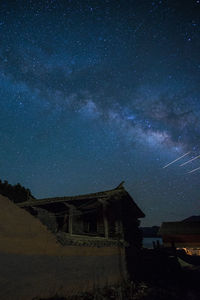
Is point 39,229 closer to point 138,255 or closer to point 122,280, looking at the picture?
point 122,280

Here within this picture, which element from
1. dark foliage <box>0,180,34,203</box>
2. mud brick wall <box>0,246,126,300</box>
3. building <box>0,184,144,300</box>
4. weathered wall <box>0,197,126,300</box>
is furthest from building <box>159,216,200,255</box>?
dark foliage <box>0,180,34,203</box>

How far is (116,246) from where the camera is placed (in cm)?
1180

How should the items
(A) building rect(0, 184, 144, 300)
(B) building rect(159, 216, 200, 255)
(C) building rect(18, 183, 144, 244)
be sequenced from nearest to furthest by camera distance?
1. (A) building rect(0, 184, 144, 300)
2. (C) building rect(18, 183, 144, 244)
3. (B) building rect(159, 216, 200, 255)

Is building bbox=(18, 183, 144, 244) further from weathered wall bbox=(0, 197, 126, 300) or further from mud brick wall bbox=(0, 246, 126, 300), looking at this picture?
weathered wall bbox=(0, 197, 126, 300)

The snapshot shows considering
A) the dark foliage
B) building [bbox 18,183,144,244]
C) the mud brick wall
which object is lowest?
the mud brick wall

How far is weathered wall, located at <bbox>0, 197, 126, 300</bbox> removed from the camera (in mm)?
5996

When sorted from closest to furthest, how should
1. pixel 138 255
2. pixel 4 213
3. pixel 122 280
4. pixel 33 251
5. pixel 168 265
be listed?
1. pixel 4 213
2. pixel 33 251
3. pixel 122 280
4. pixel 138 255
5. pixel 168 265

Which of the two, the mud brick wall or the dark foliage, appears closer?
the mud brick wall

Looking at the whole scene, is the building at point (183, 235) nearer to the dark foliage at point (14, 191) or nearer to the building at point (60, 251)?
the building at point (60, 251)

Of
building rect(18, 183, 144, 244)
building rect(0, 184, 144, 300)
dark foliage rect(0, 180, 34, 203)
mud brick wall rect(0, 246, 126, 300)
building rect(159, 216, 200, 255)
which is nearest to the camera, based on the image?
mud brick wall rect(0, 246, 126, 300)

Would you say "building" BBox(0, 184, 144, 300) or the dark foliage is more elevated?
the dark foliage

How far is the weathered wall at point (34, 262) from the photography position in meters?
6.00

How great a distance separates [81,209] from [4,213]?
31.0 feet

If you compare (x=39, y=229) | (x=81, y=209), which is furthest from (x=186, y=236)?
(x=39, y=229)
